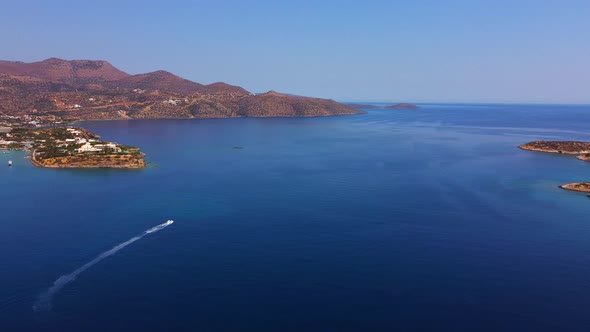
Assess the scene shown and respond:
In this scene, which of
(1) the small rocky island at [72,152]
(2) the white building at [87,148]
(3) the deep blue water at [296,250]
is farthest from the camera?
(2) the white building at [87,148]

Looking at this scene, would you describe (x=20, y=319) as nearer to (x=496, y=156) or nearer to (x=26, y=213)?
(x=26, y=213)

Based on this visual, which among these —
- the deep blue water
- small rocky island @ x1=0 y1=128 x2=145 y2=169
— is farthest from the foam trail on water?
small rocky island @ x1=0 y1=128 x2=145 y2=169

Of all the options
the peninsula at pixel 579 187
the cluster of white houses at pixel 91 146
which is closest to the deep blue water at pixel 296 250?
the peninsula at pixel 579 187

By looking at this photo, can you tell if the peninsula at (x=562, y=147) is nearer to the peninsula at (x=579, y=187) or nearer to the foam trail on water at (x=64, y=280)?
the peninsula at (x=579, y=187)

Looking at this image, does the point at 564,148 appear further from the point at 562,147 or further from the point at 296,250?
the point at 296,250

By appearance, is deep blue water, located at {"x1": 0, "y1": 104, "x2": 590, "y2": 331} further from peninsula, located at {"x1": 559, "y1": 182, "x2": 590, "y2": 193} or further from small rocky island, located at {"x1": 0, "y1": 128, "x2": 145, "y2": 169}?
small rocky island, located at {"x1": 0, "y1": 128, "x2": 145, "y2": 169}

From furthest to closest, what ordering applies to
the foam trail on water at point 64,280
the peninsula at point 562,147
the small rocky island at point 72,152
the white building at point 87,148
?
the peninsula at point 562,147
the white building at point 87,148
the small rocky island at point 72,152
the foam trail on water at point 64,280

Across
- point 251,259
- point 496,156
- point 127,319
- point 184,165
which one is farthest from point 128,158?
point 496,156
